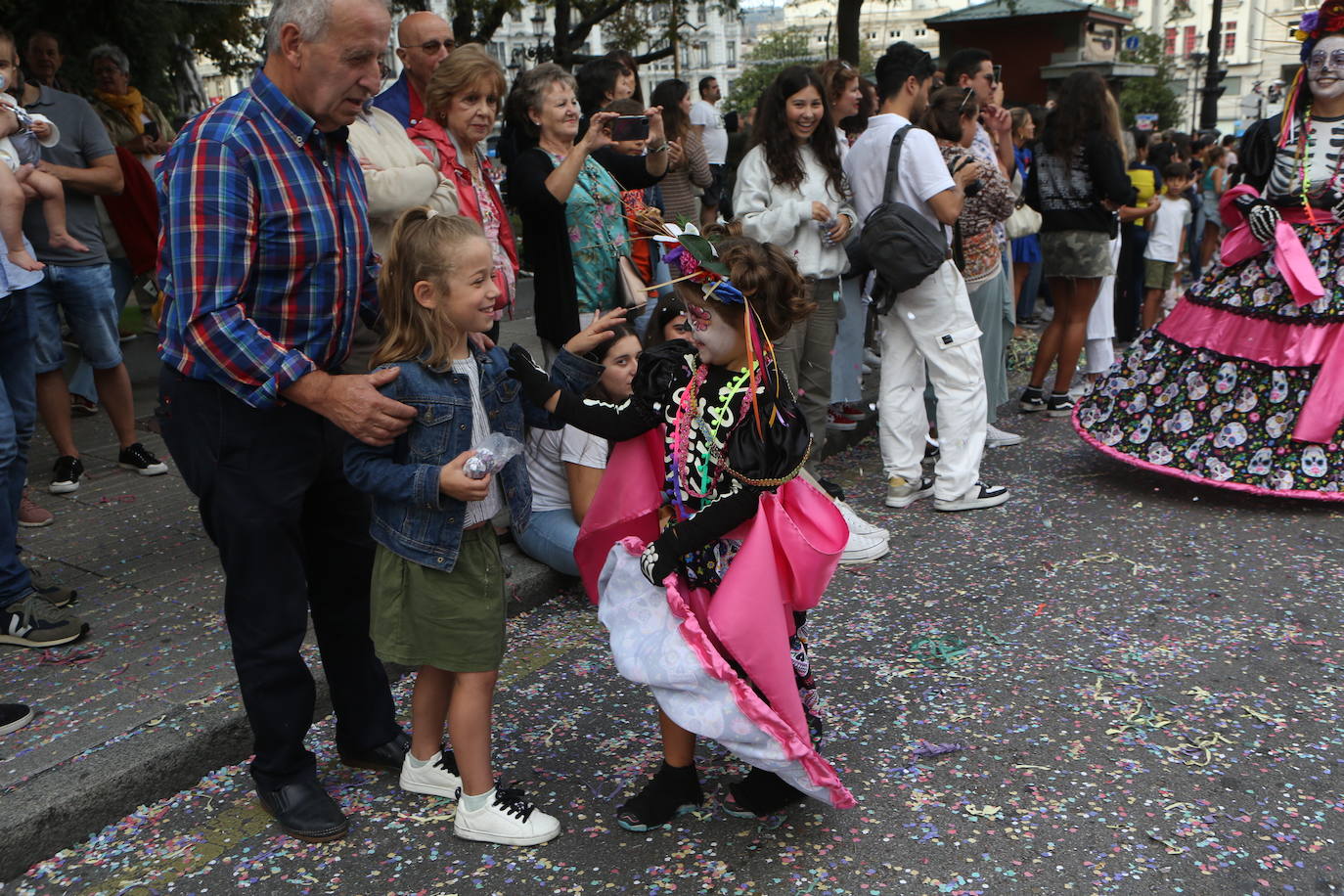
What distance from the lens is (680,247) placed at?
2.80 m

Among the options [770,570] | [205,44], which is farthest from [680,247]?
[205,44]

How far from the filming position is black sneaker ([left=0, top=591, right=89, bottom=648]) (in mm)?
3668

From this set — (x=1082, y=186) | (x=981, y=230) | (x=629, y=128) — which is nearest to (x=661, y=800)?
(x=629, y=128)

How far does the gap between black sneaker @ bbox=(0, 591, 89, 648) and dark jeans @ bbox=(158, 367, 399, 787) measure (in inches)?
47.9

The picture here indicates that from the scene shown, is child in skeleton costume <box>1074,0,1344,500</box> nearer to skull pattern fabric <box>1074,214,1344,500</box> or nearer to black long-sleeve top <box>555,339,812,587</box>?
skull pattern fabric <box>1074,214,1344,500</box>

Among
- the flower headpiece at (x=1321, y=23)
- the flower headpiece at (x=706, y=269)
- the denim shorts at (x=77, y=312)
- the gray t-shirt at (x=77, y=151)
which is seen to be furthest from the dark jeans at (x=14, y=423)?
the flower headpiece at (x=1321, y=23)

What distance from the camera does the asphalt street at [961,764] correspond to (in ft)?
8.77

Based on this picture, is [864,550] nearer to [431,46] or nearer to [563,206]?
[563,206]

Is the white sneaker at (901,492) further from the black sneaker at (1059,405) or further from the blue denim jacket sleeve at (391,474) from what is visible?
the blue denim jacket sleeve at (391,474)

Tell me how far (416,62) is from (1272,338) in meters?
3.96

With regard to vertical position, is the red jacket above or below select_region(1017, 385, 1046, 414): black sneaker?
above

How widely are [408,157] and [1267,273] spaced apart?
3.96 meters

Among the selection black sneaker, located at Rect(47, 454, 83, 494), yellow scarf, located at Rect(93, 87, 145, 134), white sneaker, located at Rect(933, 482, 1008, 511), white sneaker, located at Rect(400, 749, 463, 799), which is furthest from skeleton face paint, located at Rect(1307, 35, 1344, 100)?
yellow scarf, located at Rect(93, 87, 145, 134)

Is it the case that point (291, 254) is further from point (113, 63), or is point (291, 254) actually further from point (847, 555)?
point (113, 63)
